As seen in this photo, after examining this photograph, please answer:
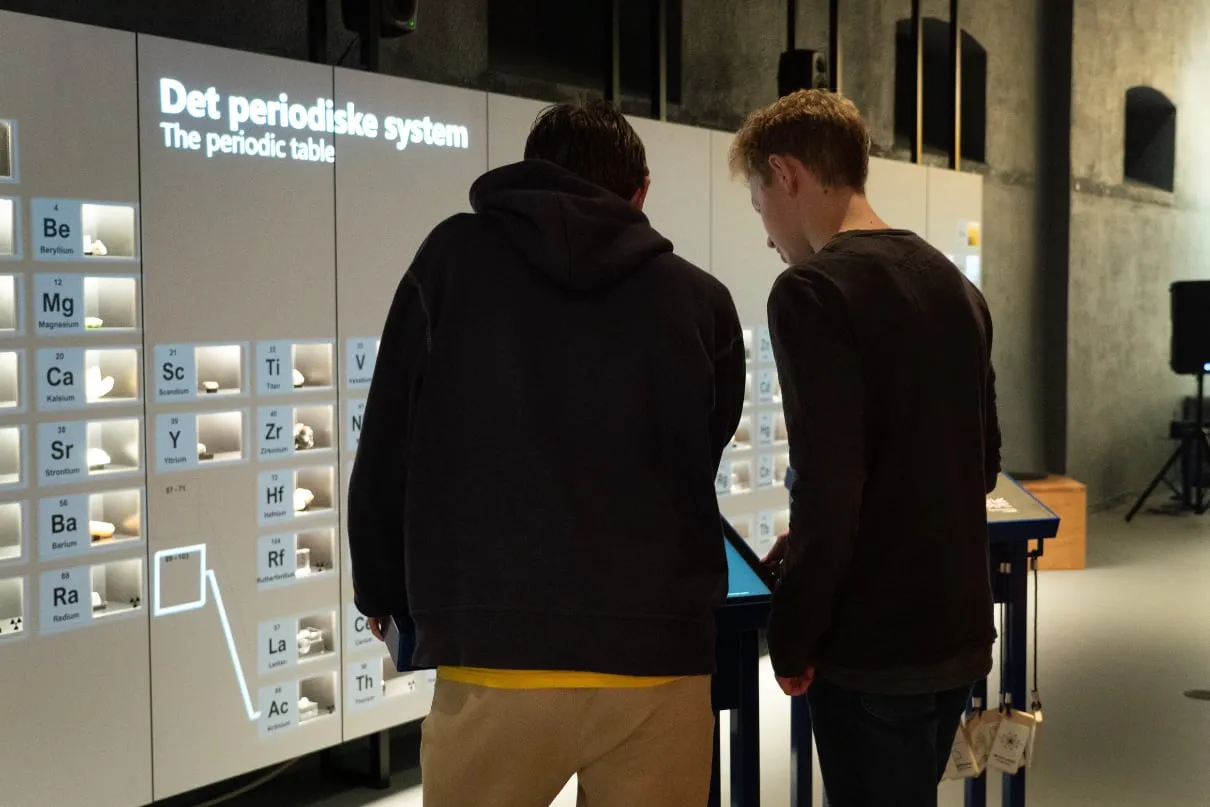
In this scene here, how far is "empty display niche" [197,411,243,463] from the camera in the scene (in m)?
3.48

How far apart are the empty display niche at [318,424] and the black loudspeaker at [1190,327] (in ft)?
25.6

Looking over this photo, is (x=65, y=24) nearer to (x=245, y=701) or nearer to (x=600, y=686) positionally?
(x=245, y=701)

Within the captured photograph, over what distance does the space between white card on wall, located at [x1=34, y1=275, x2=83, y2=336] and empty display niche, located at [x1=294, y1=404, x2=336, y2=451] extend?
766mm

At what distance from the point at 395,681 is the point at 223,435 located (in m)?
0.99

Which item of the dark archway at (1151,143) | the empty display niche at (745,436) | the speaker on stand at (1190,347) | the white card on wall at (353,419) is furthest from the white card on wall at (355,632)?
the dark archway at (1151,143)

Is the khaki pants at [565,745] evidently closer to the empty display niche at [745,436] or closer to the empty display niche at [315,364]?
the empty display niche at [315,364]

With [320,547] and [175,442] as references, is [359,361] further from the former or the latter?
[175,442]

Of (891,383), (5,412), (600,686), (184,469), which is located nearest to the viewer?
(600,686)

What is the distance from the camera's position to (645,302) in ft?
4.92

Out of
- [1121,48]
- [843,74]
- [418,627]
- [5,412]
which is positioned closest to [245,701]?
[5,412]

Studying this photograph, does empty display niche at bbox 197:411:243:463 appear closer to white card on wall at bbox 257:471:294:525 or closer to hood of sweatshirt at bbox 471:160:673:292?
white card on wall at bbox 257:471:294:525

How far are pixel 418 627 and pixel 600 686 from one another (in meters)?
0.22

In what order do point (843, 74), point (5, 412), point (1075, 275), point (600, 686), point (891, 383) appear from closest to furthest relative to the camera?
point (600, 686) < point (891, 383) < point (5, 412) < point (843, 74) < point (1075, 275)

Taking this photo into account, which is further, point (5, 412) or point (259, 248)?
point (259, 248)
